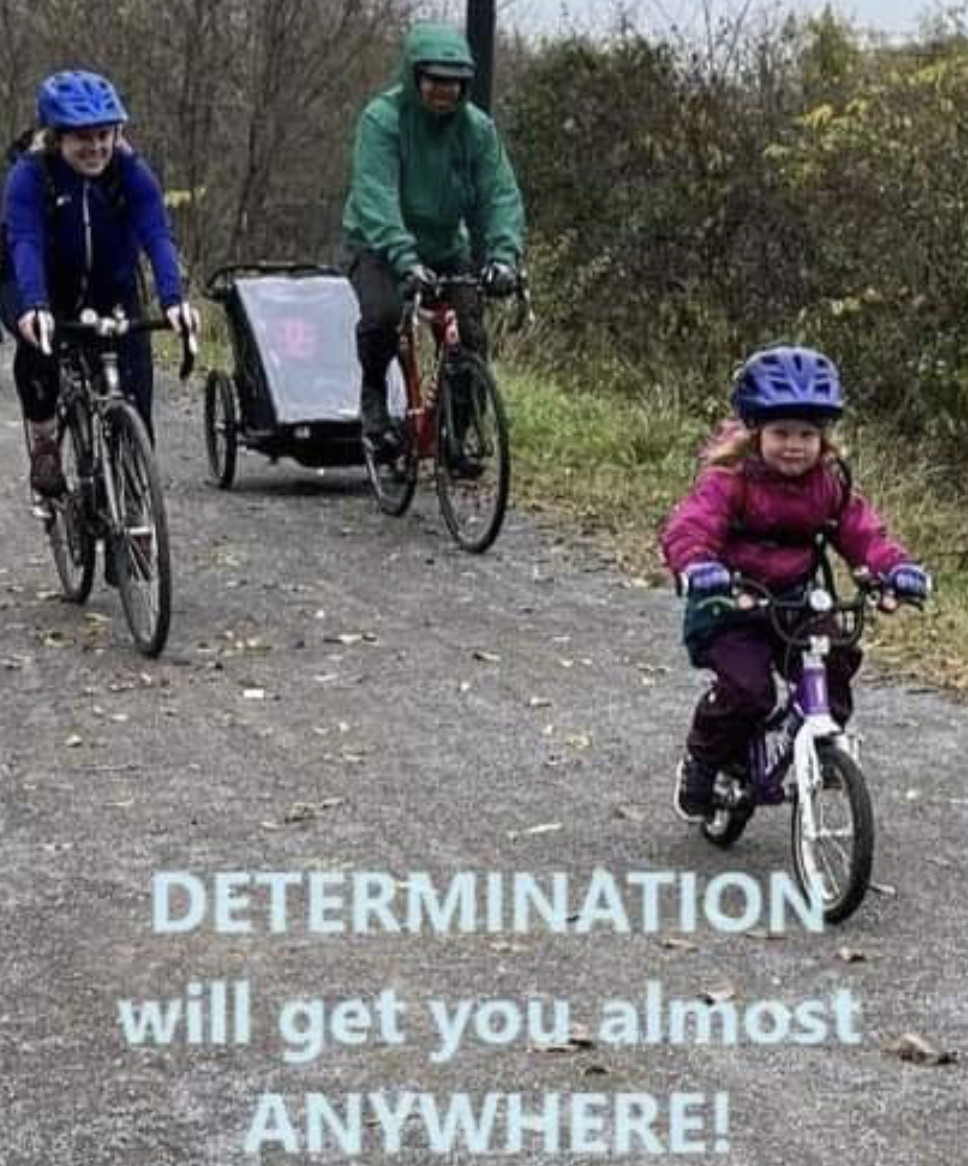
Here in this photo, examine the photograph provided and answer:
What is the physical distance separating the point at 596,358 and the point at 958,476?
390cm

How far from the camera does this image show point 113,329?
25.8 feet

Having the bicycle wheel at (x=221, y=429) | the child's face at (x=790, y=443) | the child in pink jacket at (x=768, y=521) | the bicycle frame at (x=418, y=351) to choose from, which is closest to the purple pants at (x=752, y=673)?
the child in pink jacket at (x=768, y=521)

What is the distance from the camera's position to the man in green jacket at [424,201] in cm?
941

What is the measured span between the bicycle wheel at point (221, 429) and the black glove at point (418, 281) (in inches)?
76.4

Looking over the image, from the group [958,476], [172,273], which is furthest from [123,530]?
[958,476]

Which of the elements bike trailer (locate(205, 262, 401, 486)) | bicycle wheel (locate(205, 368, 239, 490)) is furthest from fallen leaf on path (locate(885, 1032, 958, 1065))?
bicycle wheel (locate(205, 368, 239, 490))

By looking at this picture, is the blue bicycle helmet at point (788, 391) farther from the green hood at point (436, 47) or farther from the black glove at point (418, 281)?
the green hood at point (436, 47)

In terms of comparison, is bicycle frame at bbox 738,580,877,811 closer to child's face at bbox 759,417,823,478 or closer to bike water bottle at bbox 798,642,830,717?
bike water bottle at bbox 798,642,830,717

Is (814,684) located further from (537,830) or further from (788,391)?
(537,830)

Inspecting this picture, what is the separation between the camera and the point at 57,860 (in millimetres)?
5633

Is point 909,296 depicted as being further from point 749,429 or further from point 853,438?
point 749,429

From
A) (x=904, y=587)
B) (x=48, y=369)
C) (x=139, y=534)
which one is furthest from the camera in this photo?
(x=48, y=369)

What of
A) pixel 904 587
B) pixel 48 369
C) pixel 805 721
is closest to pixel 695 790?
pixel 805 721

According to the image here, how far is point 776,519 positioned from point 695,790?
74 centimetres
